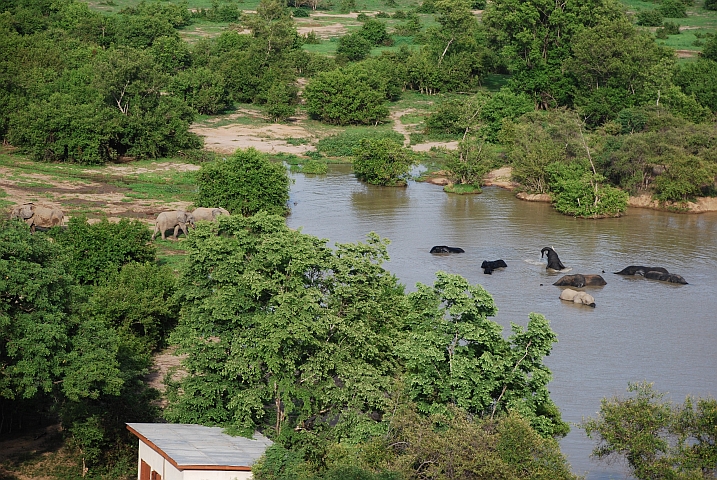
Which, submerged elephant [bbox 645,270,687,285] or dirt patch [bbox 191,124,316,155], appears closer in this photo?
submerged elephant [bbox 645,270,687,285]

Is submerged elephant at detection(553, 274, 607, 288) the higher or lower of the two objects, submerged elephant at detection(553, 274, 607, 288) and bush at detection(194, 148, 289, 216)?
the lower

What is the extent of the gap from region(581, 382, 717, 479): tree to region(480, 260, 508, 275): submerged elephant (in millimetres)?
15114

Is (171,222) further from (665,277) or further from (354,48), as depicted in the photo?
(354,48)

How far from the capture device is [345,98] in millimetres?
50969

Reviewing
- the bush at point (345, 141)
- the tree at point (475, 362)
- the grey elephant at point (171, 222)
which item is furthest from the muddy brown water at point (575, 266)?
the grey elephant at point (171, 222)

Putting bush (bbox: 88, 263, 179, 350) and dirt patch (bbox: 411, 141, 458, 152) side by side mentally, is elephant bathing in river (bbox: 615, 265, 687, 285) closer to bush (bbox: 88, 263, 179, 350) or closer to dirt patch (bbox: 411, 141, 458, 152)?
bush (bbox: 88, 263, 179, 350)

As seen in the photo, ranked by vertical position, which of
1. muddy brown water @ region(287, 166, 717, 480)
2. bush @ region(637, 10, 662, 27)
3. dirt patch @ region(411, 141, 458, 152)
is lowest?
muddy brown water @ region(287, 166, 717, 480)

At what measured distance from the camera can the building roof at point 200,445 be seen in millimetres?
14352

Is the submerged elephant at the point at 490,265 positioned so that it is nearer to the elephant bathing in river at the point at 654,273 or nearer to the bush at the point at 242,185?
the elephant bathing in river at the point at 654,273

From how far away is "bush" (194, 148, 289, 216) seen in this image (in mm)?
34625

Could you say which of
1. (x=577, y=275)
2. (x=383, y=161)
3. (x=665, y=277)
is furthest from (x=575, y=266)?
(x=383, y=161)

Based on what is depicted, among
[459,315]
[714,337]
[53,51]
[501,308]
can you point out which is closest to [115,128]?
[53,51]

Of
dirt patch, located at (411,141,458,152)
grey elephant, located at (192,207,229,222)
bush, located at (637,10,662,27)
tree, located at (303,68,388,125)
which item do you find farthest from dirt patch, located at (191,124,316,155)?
bush, located at (637,10,662,27)

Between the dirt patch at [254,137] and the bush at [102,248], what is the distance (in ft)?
62.0
